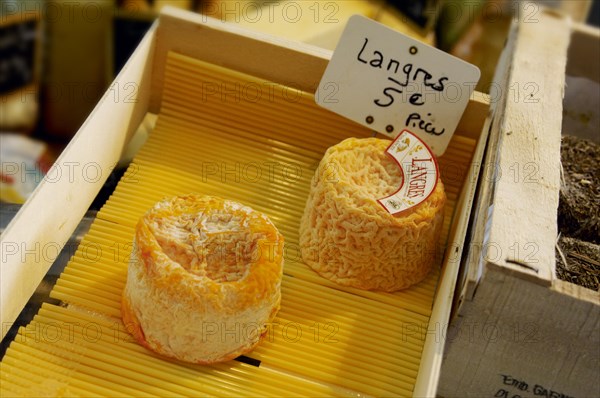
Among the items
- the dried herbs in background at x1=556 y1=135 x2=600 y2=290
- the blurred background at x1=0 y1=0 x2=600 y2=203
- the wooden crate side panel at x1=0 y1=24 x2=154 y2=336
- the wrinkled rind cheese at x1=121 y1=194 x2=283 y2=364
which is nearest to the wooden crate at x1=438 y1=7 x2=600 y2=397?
the dried herbs in background at x1=556 y1=135 x2=600 y2=290

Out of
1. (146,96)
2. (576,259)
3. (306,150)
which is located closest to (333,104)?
(306,150)

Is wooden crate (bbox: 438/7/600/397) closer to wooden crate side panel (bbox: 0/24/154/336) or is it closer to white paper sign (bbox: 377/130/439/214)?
white paper sign (bbox: 377/130/439/214)

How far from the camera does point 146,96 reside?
1.80 meters

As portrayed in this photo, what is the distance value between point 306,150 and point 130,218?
1.59 feet

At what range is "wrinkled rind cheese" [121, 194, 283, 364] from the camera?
1.18 metres

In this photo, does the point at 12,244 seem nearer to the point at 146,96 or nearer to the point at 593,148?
the point at 146,96

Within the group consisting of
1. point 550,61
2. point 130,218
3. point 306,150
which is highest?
point 550,61

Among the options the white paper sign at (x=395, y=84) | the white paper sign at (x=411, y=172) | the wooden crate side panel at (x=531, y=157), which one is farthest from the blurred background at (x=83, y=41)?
the white paper sign at (x=411, y=172)

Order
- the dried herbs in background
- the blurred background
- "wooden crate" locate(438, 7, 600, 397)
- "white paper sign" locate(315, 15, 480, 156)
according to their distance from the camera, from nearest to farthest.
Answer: "wooden crate" locate(438, 7, 600, 397) < the dried herbs in background < "white paper sign" locate(315, 15, 480, 156) < the blurred background

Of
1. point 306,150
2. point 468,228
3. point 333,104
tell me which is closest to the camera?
point 468,228

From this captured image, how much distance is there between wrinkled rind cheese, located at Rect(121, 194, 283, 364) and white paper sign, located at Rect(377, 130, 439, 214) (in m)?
0.26

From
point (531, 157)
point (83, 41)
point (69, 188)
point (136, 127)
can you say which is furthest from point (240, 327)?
point (83, 41)

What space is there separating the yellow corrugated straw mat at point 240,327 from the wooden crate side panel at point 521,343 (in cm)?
11

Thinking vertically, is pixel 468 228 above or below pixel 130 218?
above
